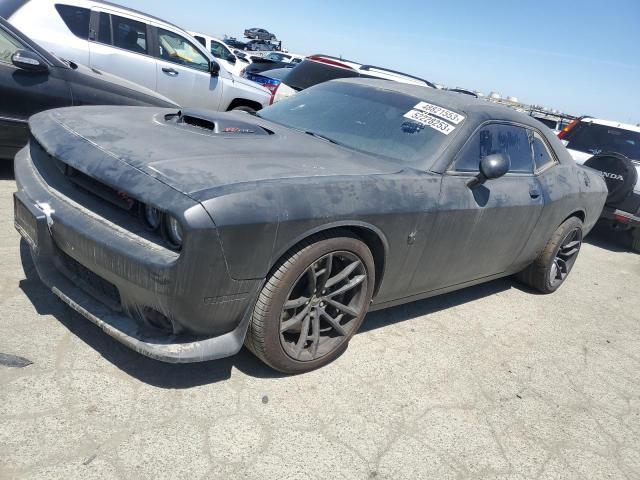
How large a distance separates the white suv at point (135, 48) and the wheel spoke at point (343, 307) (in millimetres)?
5469

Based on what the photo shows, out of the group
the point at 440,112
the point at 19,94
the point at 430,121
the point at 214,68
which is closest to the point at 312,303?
the point at 430,121

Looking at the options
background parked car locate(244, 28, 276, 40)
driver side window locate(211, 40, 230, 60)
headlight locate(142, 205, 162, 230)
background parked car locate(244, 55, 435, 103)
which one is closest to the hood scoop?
headlight locate(142, 205, 162, 230)

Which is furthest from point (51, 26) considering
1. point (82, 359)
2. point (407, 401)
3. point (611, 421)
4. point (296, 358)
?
point (611, 421)

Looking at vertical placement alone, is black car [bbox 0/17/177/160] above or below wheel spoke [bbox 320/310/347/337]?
above

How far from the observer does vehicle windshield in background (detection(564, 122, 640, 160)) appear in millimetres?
7750

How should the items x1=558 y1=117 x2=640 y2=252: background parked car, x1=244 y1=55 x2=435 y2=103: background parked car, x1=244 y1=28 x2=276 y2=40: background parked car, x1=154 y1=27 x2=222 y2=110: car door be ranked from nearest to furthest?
x1=558 y1=117 x2=640 y2=252: background parked car, x1=154 y1=27 x2=222 y2=110: car door, x1=244 y1=55 x2=435 y2=103: background parked car, x1=244 y1=28 x2=276 y2=40: background parked car

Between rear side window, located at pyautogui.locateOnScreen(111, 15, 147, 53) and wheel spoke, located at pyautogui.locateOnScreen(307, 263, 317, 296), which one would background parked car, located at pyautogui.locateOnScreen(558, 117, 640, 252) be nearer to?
wheel spoke, located at pyautogui.locateOnScreen(307, 263, 317, 296)

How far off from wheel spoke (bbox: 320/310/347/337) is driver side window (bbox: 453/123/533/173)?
1193 mm

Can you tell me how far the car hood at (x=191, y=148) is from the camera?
2307 millimetres

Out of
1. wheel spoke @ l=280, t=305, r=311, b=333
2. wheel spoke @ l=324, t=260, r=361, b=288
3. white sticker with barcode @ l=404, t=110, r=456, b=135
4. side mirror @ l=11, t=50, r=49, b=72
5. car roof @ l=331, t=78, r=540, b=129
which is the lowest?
wheel spoke @ l=280, t=305, r=311, b=333

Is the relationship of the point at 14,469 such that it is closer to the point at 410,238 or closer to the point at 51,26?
the point at 410,238

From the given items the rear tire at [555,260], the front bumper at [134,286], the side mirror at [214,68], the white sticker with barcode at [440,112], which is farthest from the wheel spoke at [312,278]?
the side mirror at [214,68]

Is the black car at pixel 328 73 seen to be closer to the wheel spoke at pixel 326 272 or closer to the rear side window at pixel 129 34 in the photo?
the rear side window at pixel 129 34

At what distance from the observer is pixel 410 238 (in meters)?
2.97
